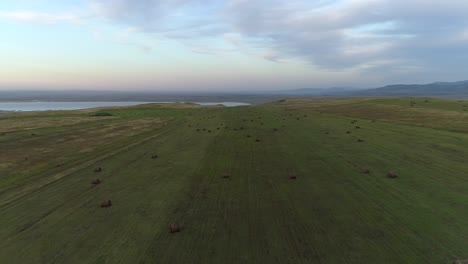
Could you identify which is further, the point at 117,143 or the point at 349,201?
the point at 117,143

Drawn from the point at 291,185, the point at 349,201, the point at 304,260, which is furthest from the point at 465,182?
the point at 304,260

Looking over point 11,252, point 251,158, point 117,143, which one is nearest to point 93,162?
point 117,143

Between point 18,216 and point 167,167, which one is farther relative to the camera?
point 167,167

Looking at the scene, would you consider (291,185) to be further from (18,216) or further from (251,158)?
(18,216)

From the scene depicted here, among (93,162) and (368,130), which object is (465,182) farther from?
(93,162)

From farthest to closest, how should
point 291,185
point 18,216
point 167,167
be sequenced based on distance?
point 167,167 → point 291,185 → point 18,216

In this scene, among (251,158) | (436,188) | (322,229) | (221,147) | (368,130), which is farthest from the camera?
(368,130)
